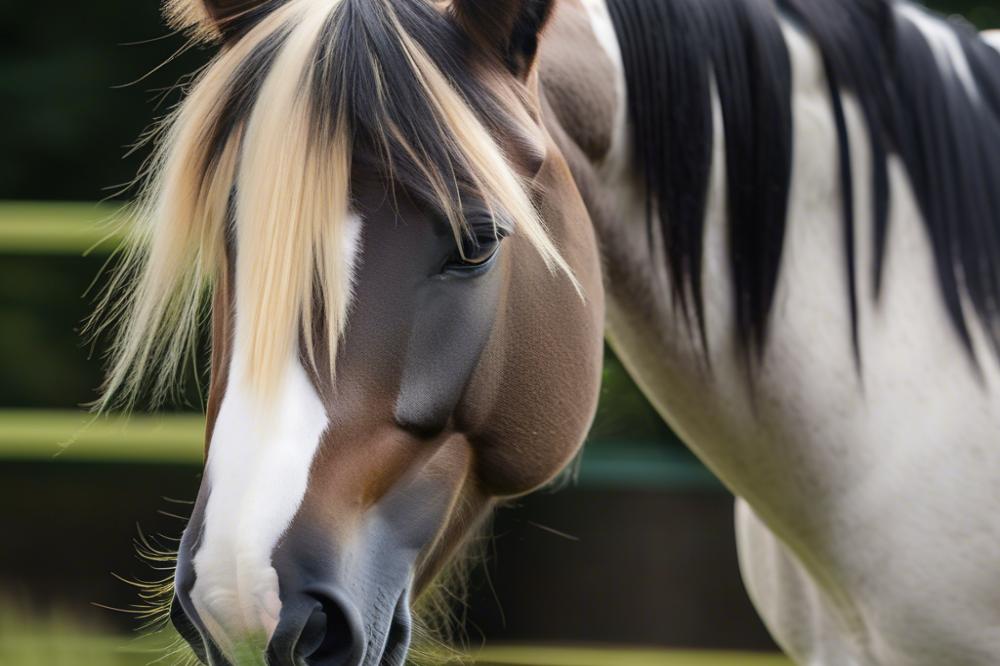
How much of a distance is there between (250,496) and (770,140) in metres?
0.91

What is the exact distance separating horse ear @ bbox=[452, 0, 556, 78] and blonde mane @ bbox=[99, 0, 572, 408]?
38mm

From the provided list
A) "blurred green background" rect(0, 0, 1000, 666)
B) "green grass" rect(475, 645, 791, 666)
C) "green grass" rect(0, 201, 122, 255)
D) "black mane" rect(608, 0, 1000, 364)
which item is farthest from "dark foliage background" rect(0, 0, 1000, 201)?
"black mane" rect(608, 0, 1000, 364)

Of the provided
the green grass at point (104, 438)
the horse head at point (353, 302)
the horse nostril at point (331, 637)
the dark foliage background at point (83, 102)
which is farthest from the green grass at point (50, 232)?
the horse nostril at point (331, 637)

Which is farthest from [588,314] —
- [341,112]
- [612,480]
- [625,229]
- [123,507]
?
[123,507]

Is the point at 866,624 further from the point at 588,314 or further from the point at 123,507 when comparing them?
the point at 123,507

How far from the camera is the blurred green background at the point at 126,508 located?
10.2ft

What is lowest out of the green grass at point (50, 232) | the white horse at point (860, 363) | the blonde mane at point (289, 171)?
the green grass at point (50, 232)

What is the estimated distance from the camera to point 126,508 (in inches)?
129

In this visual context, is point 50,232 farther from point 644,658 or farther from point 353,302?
point 353,302

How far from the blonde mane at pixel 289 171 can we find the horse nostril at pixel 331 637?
0.73 feet

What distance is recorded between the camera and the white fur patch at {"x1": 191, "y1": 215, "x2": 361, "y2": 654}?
3.53 feet

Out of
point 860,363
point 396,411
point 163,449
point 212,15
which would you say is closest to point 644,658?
point 163,449

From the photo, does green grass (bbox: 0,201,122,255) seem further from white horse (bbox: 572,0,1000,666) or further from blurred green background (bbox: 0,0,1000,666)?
white horse (bbox: 572,0,1000,666)

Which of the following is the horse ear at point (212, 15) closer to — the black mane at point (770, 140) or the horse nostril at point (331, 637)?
the black mane at point (770, 140)
